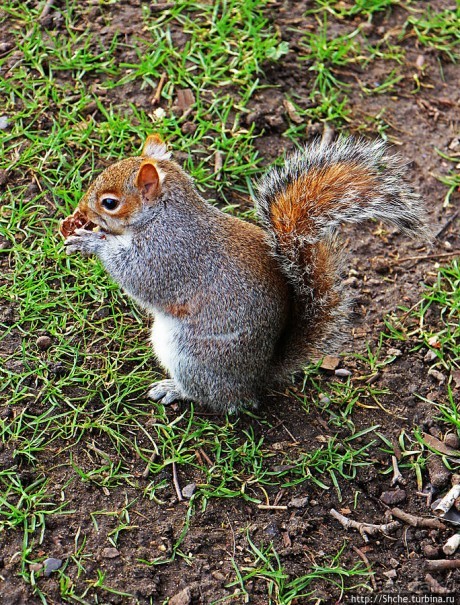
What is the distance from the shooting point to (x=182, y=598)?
2.10m

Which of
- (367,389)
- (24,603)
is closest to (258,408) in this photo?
(367,389)

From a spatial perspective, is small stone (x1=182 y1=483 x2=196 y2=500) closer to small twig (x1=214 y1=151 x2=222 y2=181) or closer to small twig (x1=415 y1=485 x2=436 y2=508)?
small twig (x1=415 y1=485 x2=436 y2=508)

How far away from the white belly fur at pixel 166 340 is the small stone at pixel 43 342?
1.11 ft

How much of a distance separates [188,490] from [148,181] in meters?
0.88

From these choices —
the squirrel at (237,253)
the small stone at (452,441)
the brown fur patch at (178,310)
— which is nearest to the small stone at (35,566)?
the squirrel at (237,253)

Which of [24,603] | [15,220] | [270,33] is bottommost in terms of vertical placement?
[24,603]

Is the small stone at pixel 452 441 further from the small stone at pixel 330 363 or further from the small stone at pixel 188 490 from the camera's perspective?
the small stone at pixel 188 490

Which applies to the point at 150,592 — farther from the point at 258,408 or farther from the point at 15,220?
the point at 15,220

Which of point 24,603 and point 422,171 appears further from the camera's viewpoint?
point 422,171

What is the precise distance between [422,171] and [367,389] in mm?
1017

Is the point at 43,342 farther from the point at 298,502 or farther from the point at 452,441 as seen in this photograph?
the point at 452,441

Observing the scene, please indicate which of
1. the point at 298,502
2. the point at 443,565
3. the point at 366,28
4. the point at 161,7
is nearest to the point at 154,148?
the point at 298,502

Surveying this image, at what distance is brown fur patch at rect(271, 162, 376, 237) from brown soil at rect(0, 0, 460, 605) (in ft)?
1.96

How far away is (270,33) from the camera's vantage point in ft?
11.4
